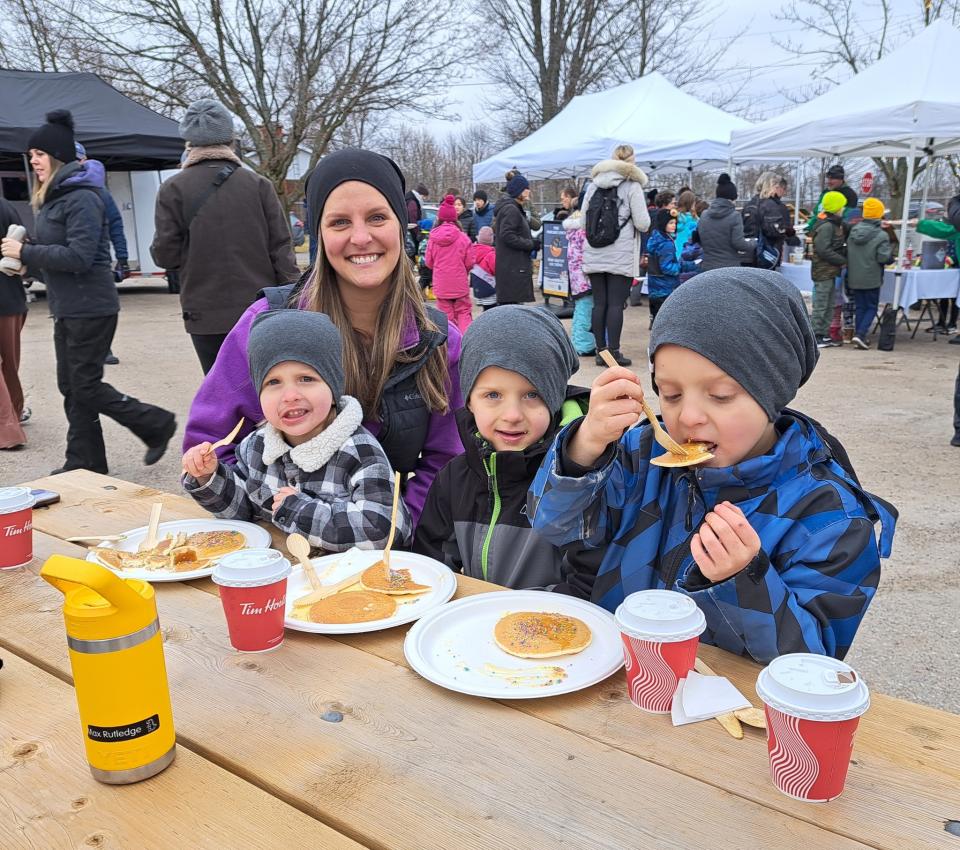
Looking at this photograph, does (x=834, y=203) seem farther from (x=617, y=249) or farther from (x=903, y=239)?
(x=617, y=249)

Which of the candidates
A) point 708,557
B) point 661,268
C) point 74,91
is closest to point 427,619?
point 708,557

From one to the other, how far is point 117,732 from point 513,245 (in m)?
8.99

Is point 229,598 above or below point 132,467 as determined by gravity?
above

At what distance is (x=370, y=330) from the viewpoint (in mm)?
2586

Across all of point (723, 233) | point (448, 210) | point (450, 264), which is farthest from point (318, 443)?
point (723, 233)

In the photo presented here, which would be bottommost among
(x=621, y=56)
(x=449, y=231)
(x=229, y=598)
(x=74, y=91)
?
(x=229, y=598)

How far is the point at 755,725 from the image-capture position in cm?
119

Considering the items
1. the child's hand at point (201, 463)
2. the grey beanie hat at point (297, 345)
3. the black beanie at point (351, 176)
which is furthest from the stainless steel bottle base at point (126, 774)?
the black beanie at point (351, 176)

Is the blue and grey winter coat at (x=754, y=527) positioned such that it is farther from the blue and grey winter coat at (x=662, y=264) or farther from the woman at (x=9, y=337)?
the blue and grey winter coat at (x=662, y=264)

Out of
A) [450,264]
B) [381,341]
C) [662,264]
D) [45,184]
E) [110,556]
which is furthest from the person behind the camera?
[662,264]

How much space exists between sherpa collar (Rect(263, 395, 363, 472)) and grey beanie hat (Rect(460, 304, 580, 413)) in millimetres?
332

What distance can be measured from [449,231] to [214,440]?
7.46 metres

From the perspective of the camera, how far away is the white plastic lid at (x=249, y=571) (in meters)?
1.39

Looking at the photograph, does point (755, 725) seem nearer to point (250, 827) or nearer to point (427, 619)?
point (427, 619)
